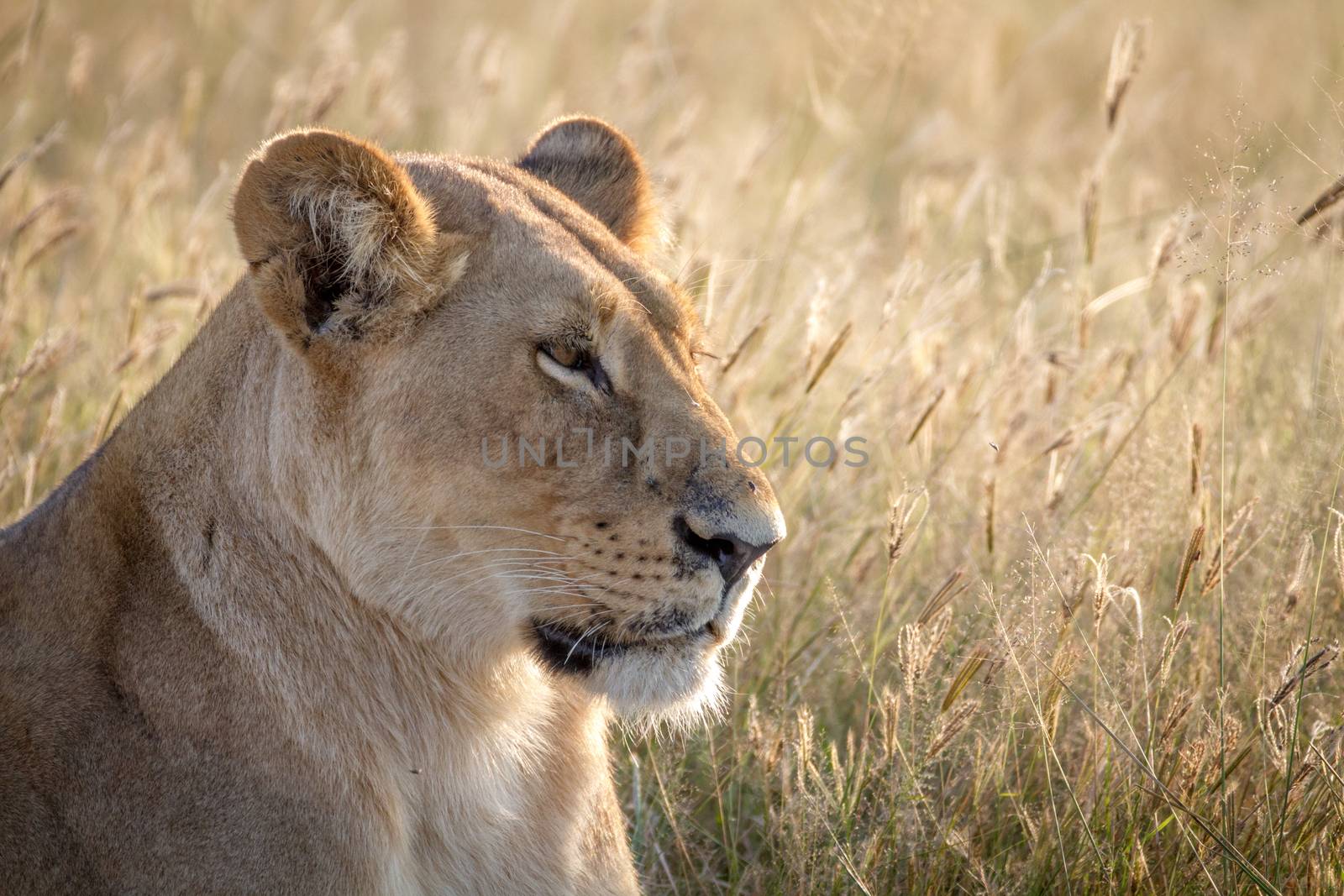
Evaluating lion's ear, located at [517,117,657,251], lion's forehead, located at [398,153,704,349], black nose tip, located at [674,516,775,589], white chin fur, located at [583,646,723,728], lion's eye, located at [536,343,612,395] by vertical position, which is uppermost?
lion's ear, located at [517,117,657,251]

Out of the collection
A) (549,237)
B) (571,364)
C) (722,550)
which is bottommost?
(722,550)

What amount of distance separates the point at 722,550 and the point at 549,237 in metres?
0.82

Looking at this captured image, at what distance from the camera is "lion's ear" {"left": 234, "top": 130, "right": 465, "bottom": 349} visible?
2564 millimetres

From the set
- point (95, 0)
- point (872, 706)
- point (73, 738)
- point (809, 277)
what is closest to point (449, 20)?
point (95, 0)

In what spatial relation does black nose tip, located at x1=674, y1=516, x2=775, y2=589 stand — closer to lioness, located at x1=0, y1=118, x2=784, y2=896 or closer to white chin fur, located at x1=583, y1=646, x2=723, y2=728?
lioness, located at x1=0, y1=118, x2=784, y2=896

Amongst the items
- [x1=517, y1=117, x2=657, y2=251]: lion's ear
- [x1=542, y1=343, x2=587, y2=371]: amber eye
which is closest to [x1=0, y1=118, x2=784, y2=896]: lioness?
[x1=542, y1=343, x2=587, y2=371]: amber eye

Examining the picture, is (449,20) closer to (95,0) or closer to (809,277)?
(95,0)

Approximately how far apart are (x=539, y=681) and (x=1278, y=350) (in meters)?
3.94

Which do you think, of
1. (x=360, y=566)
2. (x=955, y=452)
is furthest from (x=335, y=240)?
(x=955, y=452)

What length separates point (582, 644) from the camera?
272cm

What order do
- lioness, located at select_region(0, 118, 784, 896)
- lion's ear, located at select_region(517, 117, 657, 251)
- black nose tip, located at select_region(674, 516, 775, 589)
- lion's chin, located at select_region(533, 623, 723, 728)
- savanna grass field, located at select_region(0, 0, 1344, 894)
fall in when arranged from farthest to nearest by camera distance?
lion's ear, located at select_region(517, 117, 657, 251), savanna grass field, located at select_region(0, 0, 1344, 894), lion's chin, located at select_region(533, 623, 723, 728), black nose tip, located at select_region(674, 516, 775, 589), lioness, located at select_region(0, 118, 784, 896)

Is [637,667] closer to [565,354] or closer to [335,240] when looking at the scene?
[565,354]

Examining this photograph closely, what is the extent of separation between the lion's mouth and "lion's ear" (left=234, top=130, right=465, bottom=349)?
715 mm

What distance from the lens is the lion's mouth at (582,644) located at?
2686mm
